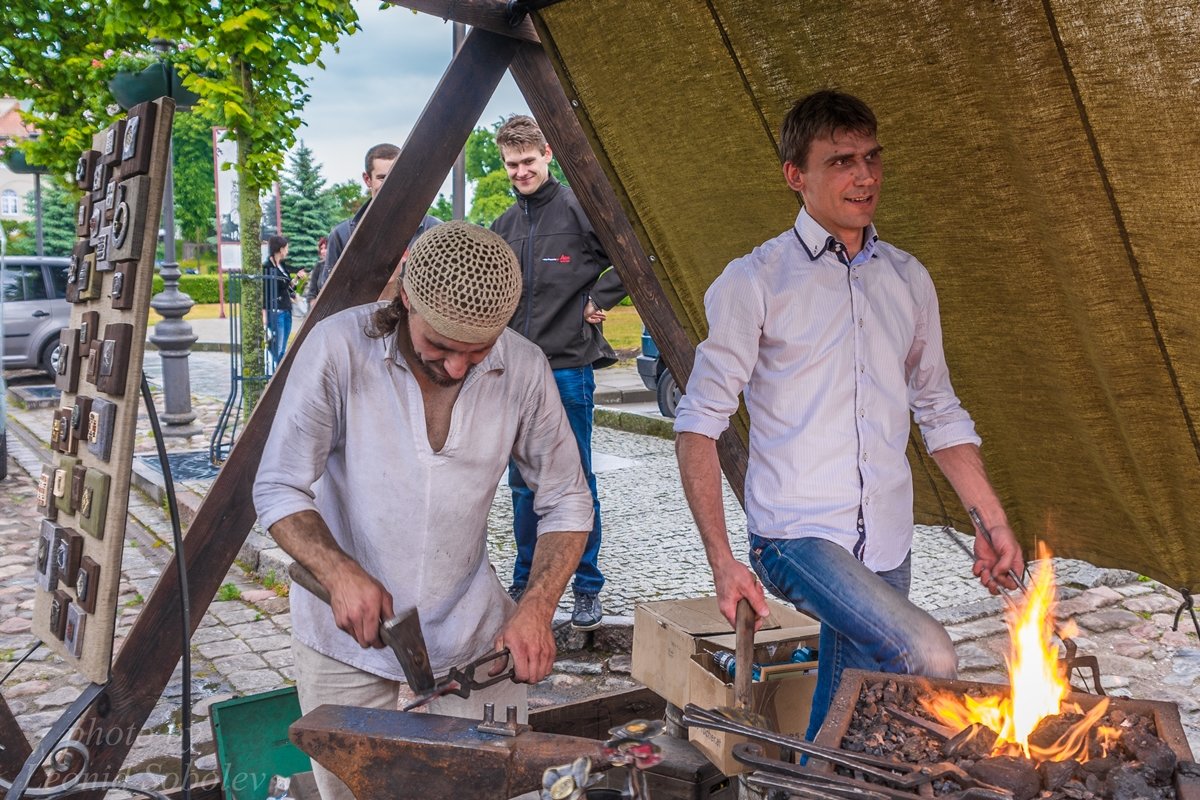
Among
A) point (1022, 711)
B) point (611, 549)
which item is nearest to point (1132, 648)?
point (611, 549)

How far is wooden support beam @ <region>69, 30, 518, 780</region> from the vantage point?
3.17 metres

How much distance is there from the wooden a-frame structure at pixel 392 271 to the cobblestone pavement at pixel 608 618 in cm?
79

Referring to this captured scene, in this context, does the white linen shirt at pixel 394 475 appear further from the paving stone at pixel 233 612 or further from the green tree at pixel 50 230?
the green tree at pixel 50 230

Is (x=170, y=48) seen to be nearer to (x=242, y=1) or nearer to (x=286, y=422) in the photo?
(x=242, y=1)

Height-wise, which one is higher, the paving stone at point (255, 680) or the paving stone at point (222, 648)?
the paving stone at point (222, 648)

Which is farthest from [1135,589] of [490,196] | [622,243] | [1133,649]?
[490,196]

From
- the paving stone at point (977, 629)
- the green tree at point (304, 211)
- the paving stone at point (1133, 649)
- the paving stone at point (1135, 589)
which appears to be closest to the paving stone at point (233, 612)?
the paving stone at point (977, 629)

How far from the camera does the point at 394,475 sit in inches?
103

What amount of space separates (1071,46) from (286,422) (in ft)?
6.62


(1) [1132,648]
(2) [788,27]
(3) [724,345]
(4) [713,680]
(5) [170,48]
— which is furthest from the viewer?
(5) [170,48]

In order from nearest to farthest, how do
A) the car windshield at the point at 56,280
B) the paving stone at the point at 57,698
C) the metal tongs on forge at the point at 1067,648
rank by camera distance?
the metal tongs on forge at the point at 1067,648 → the paving stone at the point at 57,698 → the car windshield at the point at 56,280

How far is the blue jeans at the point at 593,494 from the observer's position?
5082 millimetres

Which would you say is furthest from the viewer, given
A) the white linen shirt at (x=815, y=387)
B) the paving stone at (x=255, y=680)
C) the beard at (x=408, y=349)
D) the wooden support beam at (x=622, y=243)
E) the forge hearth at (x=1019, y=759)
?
the paving stone at (x=255, y=680)

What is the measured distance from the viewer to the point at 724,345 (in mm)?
2764
